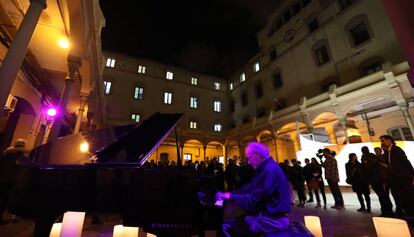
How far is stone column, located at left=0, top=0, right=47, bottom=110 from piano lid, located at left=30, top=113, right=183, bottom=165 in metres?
1.39

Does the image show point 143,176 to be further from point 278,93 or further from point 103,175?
point 278,93

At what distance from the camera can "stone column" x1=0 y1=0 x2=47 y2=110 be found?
10.4ft

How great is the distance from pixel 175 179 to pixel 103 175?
99 centimetres

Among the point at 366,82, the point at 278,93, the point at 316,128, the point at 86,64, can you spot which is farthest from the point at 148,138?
the point at 278,93

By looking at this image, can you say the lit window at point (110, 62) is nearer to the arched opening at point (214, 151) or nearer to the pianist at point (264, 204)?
the arched opening at point (214, 151)

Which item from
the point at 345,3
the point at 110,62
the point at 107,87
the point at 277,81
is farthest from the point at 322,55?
the point at 110,62

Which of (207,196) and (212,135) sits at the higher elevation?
(212,135)

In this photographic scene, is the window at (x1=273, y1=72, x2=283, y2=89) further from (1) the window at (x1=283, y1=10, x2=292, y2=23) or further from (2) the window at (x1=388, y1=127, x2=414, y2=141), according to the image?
(2) the window at (x1=388, y1=127, x2=414, y2=141)

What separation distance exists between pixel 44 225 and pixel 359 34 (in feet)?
66.1

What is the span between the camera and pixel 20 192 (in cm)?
262

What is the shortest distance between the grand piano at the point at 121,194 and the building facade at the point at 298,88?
1263cm

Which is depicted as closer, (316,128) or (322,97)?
(322,97)

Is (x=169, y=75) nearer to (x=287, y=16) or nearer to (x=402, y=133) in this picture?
(x=287, y=16)

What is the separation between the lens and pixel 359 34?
15.0 metres
